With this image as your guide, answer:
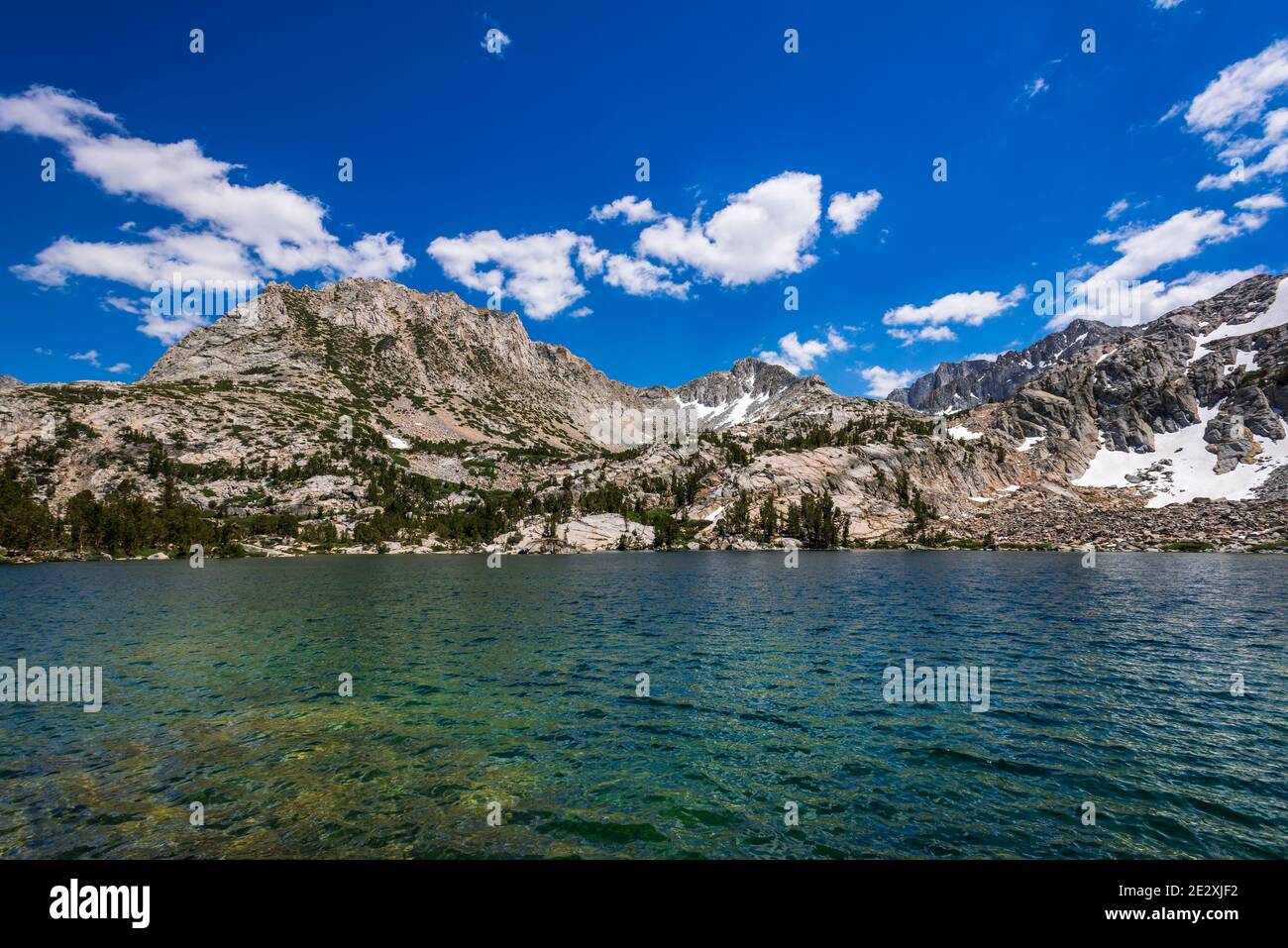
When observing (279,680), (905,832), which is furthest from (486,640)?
(905,832)

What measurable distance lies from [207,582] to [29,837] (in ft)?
339

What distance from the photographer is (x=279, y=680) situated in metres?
34.6

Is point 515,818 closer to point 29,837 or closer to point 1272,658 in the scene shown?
point 29,837

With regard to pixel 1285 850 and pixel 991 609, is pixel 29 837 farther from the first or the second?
pixel 991 609

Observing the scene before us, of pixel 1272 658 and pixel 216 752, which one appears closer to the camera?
pixel 216 752

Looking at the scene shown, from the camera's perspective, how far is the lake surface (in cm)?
1708

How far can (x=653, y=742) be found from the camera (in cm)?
2450

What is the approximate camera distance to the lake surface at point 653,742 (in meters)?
17.1
